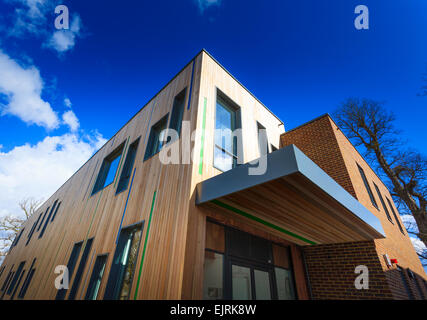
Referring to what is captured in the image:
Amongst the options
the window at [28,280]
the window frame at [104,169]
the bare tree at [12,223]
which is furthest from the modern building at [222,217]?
the bare tree at [12,223]

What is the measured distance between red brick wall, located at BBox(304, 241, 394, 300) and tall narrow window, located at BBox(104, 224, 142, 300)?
178 inches

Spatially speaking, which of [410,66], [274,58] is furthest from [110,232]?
[410,66]

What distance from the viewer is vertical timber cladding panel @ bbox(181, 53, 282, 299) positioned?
2975 millimetres

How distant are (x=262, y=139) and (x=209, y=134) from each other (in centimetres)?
286

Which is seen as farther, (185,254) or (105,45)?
(105,45)

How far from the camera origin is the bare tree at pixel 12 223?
23716 mm

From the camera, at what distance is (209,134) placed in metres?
4.51

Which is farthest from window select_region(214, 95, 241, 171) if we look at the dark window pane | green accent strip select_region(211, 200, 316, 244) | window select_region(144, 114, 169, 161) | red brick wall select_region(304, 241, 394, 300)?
red brick wall select_region(304, 241, 394, 300)

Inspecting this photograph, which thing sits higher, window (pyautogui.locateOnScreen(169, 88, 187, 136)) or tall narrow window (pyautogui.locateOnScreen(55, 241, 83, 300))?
window (pyautogui.locateOnScreen(169, 88, 187, 136))

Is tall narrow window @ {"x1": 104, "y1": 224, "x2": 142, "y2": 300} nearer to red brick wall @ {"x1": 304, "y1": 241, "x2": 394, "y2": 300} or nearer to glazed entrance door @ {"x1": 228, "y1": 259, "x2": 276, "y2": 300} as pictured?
glazed entrance door @ {"x1": 228, "y1": 259, "x2": 276, "y2": 300}

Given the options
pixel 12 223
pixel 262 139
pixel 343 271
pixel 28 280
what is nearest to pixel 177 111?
pixel 262 139
